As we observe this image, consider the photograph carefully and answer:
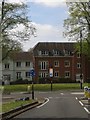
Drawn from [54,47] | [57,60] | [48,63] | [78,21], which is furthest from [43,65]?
[78,21]

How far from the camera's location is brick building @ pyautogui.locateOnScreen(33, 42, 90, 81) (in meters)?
106

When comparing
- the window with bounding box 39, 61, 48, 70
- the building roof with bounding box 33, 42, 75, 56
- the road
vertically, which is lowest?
the road

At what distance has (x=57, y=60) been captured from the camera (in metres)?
109

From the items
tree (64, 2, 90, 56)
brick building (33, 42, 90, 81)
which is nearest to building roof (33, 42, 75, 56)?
brick building (33, 42, 90, 81)

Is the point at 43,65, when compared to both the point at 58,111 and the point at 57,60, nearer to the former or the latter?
the point at 57,60

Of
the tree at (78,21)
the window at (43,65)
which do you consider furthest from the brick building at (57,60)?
the tree at (78,21)

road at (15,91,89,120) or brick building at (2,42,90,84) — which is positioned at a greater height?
brick building at (2,42,90,84)

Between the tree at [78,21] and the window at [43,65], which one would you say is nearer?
the tree at [78,21]

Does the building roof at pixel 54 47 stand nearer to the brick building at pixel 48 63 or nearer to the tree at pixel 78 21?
the brick building at pixel 48 63

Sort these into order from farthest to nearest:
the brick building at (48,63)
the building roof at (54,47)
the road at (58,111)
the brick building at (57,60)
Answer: the building roof at (54,47) < the brick building at (57,60) < the brick building at (48,63) < the road at (58,111)

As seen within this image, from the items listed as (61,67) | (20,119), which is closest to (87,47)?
(20,119)

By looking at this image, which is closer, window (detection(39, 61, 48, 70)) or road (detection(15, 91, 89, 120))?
road (detection(15, 91, 89, 120))

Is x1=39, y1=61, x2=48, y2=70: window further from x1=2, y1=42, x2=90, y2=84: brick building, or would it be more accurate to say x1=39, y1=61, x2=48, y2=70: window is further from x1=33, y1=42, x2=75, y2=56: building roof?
x1=33, y1=42, x2=75, y2=56: building roof

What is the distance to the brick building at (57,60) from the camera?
349ft
